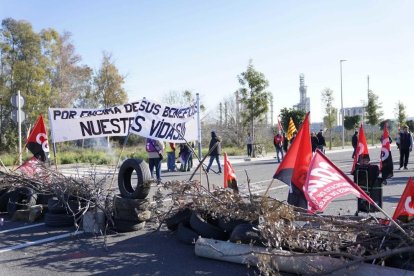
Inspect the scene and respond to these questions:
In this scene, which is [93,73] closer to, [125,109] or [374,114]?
[374,114]

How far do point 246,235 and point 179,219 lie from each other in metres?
1.65

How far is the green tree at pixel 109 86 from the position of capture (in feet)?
137

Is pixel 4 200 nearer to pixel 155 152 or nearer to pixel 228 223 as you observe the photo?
pixel 228 223

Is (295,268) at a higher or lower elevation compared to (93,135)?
lower

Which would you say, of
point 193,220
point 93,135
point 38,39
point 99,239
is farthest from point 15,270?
point 38,39

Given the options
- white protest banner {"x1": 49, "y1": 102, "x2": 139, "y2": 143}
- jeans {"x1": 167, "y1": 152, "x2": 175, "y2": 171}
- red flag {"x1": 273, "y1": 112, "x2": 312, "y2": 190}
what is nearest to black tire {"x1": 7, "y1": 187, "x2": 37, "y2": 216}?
white protest banner {"x1": 49, "y1": 102, "x2": 139, "y2": 143}

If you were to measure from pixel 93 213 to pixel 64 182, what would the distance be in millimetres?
1080

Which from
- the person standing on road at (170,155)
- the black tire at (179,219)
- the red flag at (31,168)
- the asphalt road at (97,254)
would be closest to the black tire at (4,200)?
the red flag at (31,168)

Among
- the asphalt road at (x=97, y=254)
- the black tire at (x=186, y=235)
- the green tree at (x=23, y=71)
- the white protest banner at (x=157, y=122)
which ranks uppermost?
the green tree at (x=23, y=71)

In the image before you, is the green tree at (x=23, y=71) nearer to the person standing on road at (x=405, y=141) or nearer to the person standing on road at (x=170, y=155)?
the person standing on road at (x=170, y=155)

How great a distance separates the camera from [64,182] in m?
8.21

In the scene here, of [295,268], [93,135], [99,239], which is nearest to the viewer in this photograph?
[295,268]

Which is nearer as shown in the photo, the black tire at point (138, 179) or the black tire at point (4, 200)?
the black tire at point (138, 179)

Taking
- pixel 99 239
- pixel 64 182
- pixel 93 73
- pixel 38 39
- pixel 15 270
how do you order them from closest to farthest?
pixel 15 270 → pixel 99 239 → pixel 64 182 → pixel 38 39 → pixel 93 73
